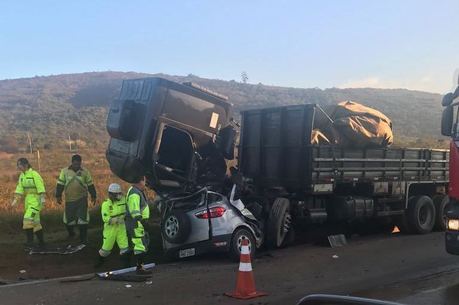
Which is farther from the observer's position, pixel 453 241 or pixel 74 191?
pixel 74 191

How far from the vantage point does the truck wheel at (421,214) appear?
13.0 metres

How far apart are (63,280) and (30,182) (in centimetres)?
324

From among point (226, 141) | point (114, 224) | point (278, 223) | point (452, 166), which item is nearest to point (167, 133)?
point (226, 141)

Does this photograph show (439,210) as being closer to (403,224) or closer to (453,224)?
(403,224)

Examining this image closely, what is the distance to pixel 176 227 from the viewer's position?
9.43m

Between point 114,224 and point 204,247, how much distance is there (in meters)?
1.53

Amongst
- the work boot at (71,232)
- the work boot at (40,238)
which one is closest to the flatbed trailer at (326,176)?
the work boot at (71,232)

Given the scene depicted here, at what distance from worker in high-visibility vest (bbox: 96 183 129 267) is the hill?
107ft

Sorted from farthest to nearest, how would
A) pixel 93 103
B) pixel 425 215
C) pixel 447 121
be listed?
pixel 93 103, pixel 425 215, pixel 447 121

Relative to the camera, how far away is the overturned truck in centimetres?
1020

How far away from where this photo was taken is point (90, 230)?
1270cm

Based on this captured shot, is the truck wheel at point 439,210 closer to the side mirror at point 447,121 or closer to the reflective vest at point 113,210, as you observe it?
the side mirror at point 447,121

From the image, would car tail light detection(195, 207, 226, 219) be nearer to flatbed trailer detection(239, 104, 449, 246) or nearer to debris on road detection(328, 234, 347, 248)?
flatbed trailer detection(239, 104, 449, 246)

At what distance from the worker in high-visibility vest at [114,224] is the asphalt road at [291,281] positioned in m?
0.68
